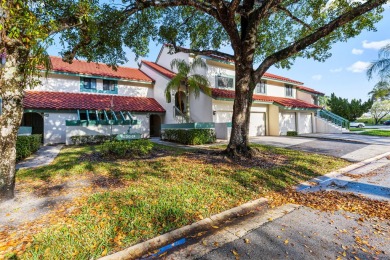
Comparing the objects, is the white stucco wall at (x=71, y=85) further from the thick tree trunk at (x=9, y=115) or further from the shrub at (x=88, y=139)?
the thick tree trunk at (x=9, y=115)

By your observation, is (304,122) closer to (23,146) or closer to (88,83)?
(88,83)

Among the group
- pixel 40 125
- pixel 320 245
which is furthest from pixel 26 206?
pixel 40 125

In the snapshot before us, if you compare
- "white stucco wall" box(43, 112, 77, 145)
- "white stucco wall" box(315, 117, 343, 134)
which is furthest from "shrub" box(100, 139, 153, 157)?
"white stucco wall" box(315, 117, 343, 134)

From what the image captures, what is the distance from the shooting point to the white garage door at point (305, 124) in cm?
2231

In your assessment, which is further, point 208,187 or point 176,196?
point 208,187

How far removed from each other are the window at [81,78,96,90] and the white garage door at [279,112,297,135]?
18152 mm

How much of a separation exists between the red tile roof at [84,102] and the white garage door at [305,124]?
579 inches

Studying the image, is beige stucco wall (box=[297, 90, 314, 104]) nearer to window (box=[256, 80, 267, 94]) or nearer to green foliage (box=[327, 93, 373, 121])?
window (box=[256, 80, 267, 94])

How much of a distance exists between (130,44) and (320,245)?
37.4 feet

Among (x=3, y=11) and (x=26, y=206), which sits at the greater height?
(x=3, y=11)

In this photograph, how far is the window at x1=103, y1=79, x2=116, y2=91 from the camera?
64.8 ft

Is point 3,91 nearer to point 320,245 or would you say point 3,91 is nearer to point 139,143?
point 139,143

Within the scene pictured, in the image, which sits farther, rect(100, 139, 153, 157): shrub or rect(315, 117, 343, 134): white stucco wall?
rect(315, 117, 343, 134): white stucco wall

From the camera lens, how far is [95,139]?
1535 cm
